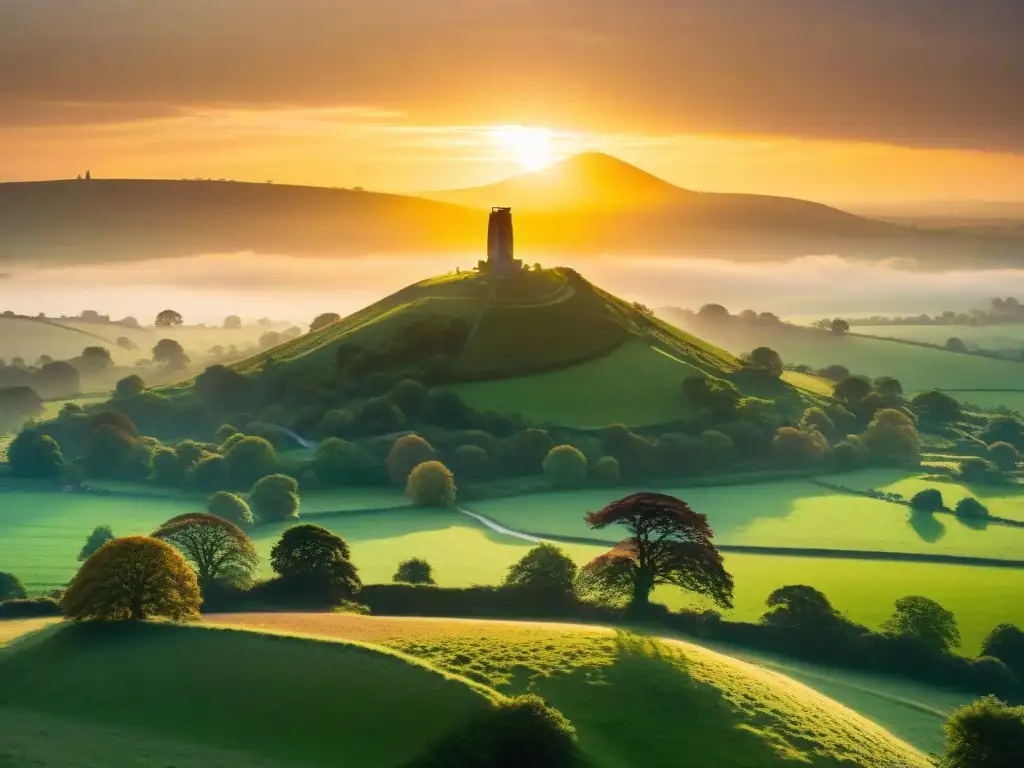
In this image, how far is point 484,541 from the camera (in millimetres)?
129750

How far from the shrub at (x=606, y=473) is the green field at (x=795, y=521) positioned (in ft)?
11.7

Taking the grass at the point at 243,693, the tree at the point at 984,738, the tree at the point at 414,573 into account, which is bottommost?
the tree at the point at 984,738

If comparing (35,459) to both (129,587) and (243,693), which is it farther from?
(243,693)

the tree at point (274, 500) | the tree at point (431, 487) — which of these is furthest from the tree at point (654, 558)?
the tree at point (431, 487)

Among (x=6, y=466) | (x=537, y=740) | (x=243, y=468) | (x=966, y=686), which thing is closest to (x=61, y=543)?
(x=243, y=468)

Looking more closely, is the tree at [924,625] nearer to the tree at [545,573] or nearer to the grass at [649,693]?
the grass at [649,693]

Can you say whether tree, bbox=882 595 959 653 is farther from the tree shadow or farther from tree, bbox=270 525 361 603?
the tree shadow

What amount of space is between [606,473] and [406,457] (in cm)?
2466

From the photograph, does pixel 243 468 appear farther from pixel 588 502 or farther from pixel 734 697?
pixel 734 697

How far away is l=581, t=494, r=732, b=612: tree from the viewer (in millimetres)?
92500

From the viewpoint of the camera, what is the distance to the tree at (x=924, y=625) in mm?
93188

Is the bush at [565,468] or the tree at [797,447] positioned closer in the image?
the bush at [565,468]

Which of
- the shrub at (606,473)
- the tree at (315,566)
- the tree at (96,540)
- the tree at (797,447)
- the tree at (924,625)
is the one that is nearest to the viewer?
the tree at (924,625)

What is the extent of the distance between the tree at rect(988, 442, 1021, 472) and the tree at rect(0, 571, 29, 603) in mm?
132150
